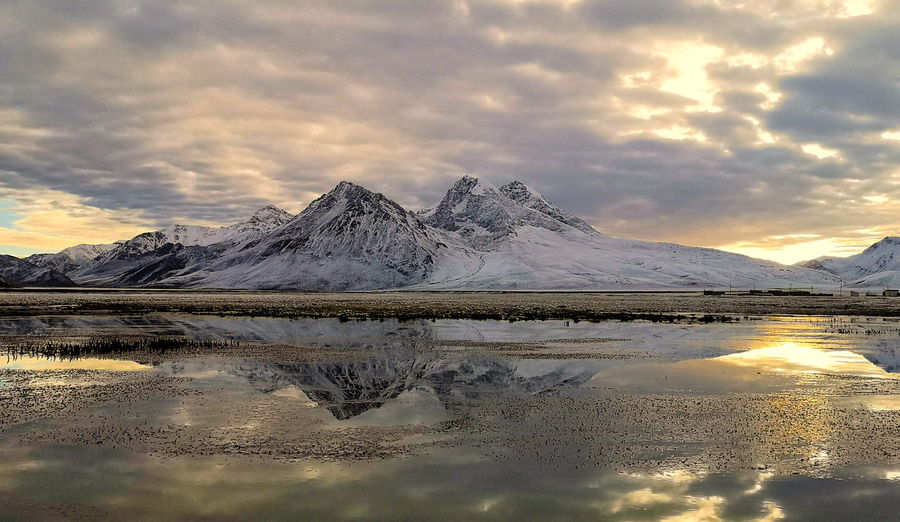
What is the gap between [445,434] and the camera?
21.5m

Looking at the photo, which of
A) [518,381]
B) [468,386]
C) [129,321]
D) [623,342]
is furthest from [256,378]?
[129,321]

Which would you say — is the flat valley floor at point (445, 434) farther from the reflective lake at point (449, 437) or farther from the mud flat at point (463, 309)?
the mud flat at point (463, 309)

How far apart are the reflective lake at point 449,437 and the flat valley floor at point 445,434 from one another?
9 centimetres

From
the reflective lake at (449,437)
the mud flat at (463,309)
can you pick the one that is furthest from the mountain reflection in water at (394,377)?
the mud flat at (463,309)

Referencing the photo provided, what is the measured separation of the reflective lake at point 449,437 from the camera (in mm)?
15195

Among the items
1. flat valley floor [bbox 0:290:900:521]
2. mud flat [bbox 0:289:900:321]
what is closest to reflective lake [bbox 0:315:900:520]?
flat valley floor [bbox 0:290:900:521]

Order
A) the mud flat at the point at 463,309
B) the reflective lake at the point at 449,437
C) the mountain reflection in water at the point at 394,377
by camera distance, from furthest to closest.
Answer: the mud flat at the point at 463,309
the mountain reflection in water at the point at 394,377
the reflective lake at the point at 449,437

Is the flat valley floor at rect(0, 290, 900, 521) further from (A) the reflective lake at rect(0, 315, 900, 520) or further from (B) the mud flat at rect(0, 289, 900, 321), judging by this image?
(B) the mud flat at rect(0, 289, 900, 321)

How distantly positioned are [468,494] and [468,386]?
1472cm

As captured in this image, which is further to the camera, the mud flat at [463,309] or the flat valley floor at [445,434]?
the mud flat at [463,309]

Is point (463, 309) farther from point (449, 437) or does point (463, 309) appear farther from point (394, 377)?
point (449, 437)

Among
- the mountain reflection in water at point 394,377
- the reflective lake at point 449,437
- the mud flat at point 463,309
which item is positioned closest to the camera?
the reflective lake at point 449,437

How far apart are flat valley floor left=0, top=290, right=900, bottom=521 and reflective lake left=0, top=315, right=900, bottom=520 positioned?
90 millimetres

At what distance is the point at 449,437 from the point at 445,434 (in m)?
0.41
